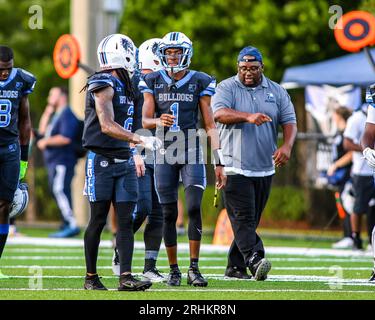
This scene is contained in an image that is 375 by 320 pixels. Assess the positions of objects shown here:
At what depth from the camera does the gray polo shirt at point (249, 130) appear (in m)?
10.3

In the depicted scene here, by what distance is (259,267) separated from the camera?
32.2ft

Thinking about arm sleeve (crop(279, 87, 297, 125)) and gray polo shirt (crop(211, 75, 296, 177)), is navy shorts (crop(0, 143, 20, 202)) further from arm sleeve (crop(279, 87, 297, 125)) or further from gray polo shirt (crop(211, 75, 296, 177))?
arm sleeve (crop(279, 87, 297, 125))

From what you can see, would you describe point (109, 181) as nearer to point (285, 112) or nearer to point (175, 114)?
point (175, 114)

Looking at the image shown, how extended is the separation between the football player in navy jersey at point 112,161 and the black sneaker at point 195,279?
28.0 inches

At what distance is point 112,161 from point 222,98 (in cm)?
177

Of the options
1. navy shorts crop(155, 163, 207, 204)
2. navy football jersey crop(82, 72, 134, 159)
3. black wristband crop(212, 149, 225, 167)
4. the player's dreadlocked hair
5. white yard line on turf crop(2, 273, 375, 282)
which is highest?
the player's dreadlocked hair

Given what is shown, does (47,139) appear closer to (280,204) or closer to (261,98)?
(280,204)

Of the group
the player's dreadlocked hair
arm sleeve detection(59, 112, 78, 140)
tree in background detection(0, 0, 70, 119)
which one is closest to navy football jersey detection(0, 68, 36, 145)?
the player's dreadlocked hair

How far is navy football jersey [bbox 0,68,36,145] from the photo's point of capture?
955 cm

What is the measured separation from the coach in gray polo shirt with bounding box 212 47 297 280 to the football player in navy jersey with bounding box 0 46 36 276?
1.77m

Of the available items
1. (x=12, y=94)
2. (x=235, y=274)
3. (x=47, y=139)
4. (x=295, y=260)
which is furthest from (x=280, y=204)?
(x=12, y=94)

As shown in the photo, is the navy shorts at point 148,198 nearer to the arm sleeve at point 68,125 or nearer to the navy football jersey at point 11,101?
the navy football jersey at point 11,101

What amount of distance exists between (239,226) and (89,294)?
7.09 feet
